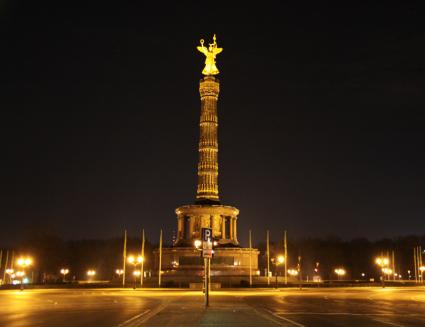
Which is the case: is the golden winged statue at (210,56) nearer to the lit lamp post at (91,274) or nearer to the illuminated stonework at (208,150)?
the illuminated stonework at (208,150)

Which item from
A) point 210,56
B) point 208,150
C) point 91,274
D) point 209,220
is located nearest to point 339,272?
point 209,220

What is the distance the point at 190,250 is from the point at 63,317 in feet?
174

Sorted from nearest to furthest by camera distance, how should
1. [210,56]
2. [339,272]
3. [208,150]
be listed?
[208,150], [210,56], [339,272]

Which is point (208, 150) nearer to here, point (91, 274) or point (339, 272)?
point (339, 272)

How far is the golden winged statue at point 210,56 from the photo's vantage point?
86.7m

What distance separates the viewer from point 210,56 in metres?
87.4

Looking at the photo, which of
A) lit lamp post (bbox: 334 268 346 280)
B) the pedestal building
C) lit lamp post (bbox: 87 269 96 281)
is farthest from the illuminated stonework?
lit lamp post (bbox: 87 269 96 281)

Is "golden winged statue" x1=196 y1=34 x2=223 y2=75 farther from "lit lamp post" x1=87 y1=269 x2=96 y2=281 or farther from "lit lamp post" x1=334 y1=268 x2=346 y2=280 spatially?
"lit lamp post" x1=87 y1=269 x2=96 y2=281

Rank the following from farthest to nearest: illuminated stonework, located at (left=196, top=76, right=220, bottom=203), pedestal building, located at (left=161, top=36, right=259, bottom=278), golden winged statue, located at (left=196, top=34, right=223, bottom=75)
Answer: golden winged statue, located at (left=196, top=34, right=223, bottom=75)
illuminated stonework, located at (left=196, top=76, right=220, bottom=203)
pedestal building, located at (left=161, top=36, right=259, bottom=278)

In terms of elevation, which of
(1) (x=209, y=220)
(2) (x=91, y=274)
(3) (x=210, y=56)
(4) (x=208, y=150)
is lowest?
(2) (x=91, y=274)

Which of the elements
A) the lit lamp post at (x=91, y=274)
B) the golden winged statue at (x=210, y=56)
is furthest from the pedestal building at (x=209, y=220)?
the lit lamp post at (x=91, y=274)

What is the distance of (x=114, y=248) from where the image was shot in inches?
4651

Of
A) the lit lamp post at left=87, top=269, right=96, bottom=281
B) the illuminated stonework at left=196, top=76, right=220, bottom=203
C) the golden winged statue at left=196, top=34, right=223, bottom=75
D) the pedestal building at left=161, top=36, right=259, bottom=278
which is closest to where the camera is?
the pedestal building at left=161, top=36, right=259, bottom=278

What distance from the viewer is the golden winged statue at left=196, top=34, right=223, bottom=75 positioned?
284ft
